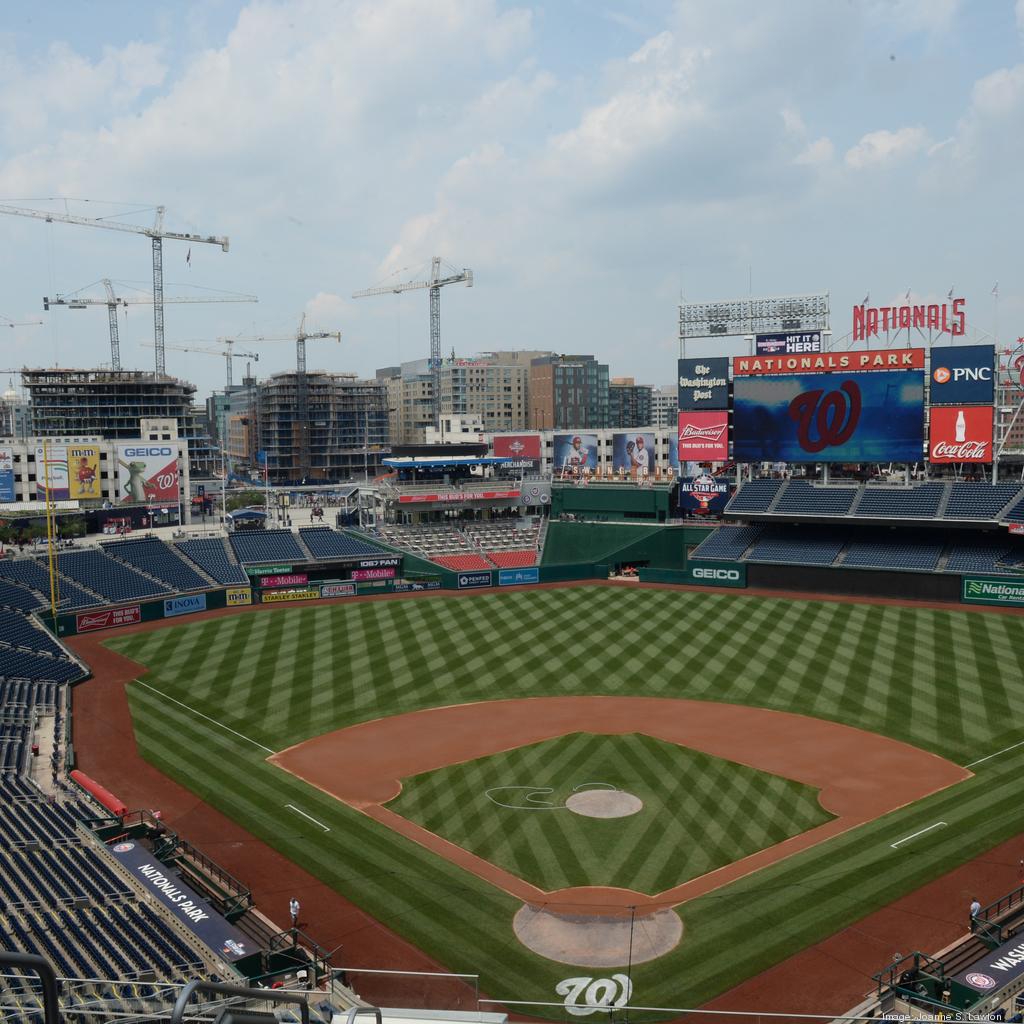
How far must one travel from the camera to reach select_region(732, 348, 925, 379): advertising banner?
5825 centimetres

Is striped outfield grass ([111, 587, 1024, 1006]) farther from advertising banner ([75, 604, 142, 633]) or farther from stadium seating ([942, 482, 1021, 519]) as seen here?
stadium seating ([942, 482, 1021, 519])

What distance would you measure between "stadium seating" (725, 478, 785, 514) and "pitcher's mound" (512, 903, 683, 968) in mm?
43797

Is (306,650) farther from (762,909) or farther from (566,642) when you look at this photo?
(762,909)

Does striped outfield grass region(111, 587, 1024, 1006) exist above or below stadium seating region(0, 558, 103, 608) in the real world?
below

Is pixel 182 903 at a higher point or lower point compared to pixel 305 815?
higher

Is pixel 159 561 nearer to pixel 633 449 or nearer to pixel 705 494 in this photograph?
pixel 705 494

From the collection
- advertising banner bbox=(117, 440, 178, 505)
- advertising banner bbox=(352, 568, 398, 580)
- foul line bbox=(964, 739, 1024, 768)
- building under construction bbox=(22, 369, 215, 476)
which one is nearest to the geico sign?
advertising banner bbox=(352, 568, 398, 580)


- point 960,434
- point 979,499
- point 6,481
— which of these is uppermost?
point 960,434

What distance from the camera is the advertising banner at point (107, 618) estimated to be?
5256cm

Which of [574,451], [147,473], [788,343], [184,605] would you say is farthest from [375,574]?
[574,451]

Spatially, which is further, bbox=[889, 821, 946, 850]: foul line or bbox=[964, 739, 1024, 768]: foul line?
bbox=[964, 739, 1024, 768]: foul line

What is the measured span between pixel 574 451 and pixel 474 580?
3937cm

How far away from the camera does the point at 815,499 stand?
2461 inches

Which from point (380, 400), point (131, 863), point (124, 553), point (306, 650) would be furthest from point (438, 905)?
point (380, 400)
